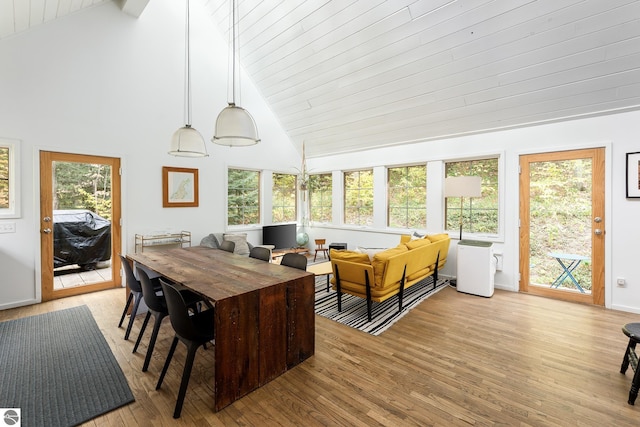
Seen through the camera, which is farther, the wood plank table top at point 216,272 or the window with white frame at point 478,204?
the window with white frame at point 478,204

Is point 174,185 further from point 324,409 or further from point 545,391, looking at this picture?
point 545,391

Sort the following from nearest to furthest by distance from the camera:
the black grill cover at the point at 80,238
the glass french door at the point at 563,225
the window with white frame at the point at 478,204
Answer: the glass french door at the point at 563,225 < the black grill cover at the point at 80,238 < the window with white frame at the point at 478,204

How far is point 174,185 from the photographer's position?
4.92 meters

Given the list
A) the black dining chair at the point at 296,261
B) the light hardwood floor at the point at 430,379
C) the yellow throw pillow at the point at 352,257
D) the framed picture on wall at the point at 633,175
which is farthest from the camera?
the framed picture on wall at the point at 633,175

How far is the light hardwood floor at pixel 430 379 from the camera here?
182 centimetres

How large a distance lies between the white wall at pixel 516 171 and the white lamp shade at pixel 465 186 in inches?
Answer: 20.4

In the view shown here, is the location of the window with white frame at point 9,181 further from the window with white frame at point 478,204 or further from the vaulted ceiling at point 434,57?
the window with white frame at point 478,204

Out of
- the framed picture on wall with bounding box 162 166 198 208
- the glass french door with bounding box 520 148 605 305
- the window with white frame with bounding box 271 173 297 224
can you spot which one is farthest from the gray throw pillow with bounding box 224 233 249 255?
the glass french door with bounding box 520 148 605 305

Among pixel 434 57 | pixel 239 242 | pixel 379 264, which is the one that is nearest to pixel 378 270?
pixel 379 264

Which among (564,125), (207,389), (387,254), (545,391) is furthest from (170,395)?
(564,125)

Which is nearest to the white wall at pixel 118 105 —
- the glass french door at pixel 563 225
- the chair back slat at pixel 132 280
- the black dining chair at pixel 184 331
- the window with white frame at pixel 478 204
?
the chair back slat at pixel 132 280

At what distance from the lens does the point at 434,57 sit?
364cm

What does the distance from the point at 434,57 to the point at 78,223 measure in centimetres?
522

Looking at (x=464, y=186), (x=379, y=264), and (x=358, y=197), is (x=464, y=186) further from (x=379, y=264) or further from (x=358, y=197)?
(x=358, y=197)
